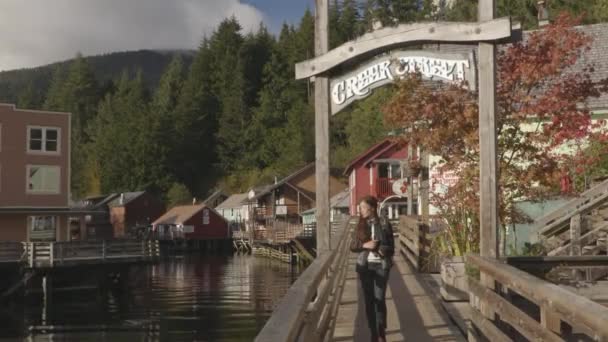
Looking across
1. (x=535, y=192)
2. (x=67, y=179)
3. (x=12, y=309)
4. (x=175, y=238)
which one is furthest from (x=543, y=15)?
(x=175, y=238)

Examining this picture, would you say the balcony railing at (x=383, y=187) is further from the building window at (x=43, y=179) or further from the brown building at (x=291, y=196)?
the brown building at (x=291, y=196)

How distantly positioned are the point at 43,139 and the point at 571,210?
136ft

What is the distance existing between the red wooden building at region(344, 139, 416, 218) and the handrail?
40108 mm

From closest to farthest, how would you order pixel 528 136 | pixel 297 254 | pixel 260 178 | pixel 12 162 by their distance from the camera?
pixel 528 136
pixel 12 162
pixel 297 254
pixel 260 178

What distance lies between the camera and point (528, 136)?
13.7 metres

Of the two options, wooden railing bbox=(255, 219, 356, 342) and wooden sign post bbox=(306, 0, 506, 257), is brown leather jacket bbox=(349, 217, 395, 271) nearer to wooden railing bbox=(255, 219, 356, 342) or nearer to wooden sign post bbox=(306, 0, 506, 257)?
wooden railing bbox=(255, 219, 356, 342)

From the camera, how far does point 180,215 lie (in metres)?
100

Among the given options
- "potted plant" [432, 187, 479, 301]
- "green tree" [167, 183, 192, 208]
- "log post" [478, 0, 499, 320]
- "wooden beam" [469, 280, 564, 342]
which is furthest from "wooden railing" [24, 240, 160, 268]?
"green tree" [167, 183, 192, 208]

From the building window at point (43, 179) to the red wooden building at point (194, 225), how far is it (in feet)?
145

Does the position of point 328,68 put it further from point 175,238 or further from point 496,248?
point 175,238

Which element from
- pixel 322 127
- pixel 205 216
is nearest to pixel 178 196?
pixel 205 216

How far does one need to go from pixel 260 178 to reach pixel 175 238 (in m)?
22.4

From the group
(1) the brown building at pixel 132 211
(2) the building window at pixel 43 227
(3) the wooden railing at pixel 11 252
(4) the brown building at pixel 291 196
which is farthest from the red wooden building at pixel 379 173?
(1) the brown building at pixel 132 211

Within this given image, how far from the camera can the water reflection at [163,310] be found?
96.7 feet
